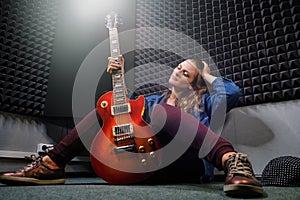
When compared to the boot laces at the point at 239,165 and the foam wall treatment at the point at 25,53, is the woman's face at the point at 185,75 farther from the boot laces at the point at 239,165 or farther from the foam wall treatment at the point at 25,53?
the foam wall treatment at the point at 25,53

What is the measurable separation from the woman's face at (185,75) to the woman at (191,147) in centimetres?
2

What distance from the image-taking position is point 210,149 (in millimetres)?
1020

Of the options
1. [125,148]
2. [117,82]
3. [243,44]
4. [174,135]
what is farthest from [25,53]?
[243,44]

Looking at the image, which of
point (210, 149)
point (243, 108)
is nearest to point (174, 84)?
point (243, 108)

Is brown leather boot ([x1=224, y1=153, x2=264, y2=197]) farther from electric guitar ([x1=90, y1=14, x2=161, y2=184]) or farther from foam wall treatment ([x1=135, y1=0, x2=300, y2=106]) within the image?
foam wall treatment ([x1=135, y1=0, x2=300, y2=106])

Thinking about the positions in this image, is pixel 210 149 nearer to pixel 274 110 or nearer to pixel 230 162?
pixel 230 162

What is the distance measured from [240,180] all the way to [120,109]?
0.59 meters

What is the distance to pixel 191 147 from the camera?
1.14 metres

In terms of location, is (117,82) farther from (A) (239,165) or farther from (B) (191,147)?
(A) (239,165)

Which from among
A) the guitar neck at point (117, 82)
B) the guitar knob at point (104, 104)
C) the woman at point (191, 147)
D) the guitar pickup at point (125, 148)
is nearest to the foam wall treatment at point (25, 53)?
the guitar neck at point (117, 82)

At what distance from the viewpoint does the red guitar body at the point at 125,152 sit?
1136 millimetres

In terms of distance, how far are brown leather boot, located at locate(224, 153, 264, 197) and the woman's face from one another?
32.5 inches

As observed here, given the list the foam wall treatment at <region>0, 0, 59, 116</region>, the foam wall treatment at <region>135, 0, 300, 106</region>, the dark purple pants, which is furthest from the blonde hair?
the foam wall treatment at <region>0, 0, 59, 116</region>

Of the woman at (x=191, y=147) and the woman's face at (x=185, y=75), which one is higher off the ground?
the woman's face at (x=185, y=75)
